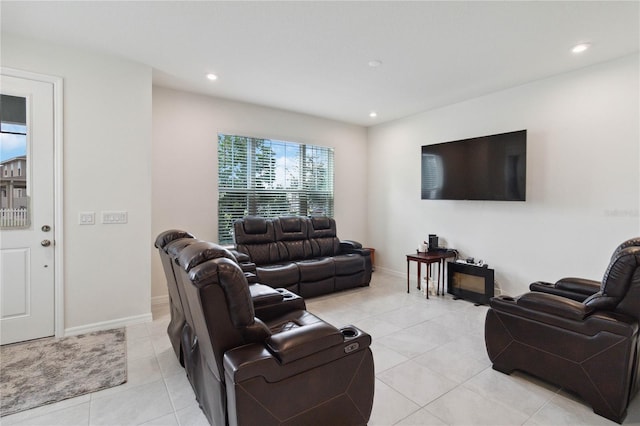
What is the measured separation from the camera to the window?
4.68 metres

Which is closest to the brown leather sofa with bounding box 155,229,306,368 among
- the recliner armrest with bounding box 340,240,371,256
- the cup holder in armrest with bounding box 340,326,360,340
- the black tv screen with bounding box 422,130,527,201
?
the cup holder in armrest with bounding box 340,326,360,340

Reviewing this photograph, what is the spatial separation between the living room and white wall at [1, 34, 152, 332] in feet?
0.03

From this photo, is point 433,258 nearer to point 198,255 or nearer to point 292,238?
point 292,238

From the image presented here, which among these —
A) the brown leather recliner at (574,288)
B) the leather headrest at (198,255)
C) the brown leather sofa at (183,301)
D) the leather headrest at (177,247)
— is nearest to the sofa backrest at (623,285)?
the brown leather recliner at (574,288)

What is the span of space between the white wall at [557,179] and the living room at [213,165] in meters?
0.01

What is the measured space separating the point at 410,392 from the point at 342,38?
3.01 meters

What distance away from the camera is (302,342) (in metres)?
1.51

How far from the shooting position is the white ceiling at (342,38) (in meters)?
2.41

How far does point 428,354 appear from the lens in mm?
2744

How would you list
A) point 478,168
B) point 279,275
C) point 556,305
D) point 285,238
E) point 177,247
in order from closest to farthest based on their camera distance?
1. point 177,247
2. point 556,305
3. point 279,275
4. point 478,168
5. point 285,238

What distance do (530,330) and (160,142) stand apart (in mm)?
4494

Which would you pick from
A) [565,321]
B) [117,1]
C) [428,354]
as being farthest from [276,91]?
[565,321]

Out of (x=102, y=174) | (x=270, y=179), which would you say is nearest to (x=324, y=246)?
(x=270, y=179)

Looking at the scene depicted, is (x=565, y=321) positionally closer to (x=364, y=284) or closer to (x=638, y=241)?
(x=638, y=241)
